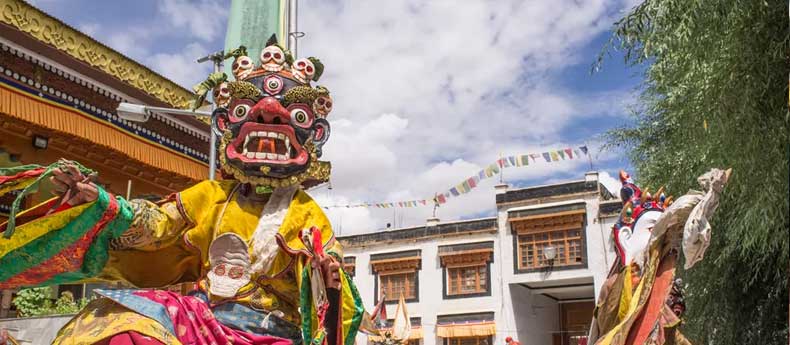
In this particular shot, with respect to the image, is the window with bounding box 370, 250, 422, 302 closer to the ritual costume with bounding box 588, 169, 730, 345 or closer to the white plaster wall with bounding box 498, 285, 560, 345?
the white plaster wall with bounding box 498, 285, 560, 345

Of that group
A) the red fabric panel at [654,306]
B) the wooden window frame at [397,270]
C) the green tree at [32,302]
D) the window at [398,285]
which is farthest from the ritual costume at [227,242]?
the window at [398,285]

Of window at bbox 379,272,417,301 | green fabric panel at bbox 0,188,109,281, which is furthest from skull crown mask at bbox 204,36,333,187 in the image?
window at bbox 379,272,417,301

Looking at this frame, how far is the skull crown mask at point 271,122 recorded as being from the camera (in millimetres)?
4230

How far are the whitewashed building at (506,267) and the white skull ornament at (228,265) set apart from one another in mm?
19378

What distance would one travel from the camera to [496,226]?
2420 centimetres

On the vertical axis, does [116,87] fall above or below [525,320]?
above

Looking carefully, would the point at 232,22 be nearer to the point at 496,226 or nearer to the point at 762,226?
the point at 762,226

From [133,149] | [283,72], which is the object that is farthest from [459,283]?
[283,72]

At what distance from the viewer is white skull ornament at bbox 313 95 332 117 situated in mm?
4480

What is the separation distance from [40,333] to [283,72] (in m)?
4.36

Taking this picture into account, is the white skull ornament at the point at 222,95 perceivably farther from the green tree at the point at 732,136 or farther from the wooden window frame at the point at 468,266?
the wooden window frame at the point at 468,266

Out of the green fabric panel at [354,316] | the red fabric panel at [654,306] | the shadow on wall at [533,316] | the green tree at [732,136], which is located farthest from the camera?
the shadow on wall at [533,316]

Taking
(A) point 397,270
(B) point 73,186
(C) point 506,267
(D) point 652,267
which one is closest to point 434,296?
(A) point 397,270

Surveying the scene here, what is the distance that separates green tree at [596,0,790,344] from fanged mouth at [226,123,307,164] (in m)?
4.09
